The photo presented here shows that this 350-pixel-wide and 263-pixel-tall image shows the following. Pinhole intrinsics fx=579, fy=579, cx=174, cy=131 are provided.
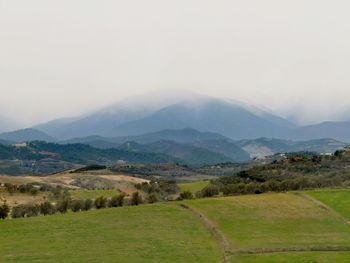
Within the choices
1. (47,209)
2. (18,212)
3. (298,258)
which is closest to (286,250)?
(298,258)

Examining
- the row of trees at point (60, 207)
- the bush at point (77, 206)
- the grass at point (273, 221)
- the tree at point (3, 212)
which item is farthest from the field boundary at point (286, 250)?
the tree at point (3, 212)

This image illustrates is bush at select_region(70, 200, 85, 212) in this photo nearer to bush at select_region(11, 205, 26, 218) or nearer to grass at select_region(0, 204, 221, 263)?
bush at select_region(11, 205, 26, 218)

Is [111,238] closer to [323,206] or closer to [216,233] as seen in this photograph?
[216,233]

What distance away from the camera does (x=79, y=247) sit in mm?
71438

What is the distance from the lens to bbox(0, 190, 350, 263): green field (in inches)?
2717

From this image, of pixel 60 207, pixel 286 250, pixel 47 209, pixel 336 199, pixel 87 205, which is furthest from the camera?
pixel 87 205

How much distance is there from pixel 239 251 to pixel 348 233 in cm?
1882

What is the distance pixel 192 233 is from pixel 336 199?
1436 inches

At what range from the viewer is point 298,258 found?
6844cm

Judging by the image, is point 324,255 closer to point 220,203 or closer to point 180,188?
point 220,203

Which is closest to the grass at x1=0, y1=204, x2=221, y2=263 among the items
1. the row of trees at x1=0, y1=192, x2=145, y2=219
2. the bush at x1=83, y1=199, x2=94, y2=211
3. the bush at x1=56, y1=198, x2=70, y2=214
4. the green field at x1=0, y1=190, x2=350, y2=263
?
the green field at x1=0, y1=190, x2=350, y2=263

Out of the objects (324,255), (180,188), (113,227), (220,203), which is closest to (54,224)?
(113,227)

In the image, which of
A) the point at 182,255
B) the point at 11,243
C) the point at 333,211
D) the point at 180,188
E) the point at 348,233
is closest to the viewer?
the point at 182,255

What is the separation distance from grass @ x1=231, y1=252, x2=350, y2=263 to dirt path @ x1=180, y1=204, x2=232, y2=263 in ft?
6.34
